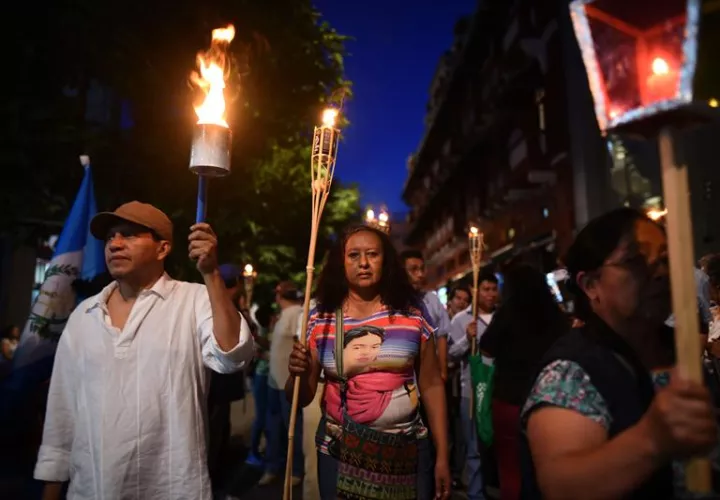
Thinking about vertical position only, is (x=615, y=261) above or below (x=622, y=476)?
above

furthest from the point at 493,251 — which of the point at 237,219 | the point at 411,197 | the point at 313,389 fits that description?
the point at 411,197

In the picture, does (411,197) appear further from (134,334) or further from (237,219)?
(134,334)

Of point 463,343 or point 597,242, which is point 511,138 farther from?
point 597,242

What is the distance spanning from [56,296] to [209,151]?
10.2ft

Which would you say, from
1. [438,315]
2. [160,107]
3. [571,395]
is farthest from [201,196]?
[160,107]

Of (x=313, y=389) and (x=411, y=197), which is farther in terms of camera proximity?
(x=411, y=197)

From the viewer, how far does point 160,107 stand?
10992 mm

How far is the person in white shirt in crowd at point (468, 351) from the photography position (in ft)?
18.2

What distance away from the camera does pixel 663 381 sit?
6.29ft

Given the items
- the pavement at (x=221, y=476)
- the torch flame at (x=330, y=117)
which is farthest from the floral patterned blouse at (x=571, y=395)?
the pavement at (x=221, y=476)

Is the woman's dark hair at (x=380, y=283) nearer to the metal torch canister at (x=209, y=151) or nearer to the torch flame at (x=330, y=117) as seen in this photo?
the torch flame at (x=330, y=117)

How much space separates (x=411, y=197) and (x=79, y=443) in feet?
190

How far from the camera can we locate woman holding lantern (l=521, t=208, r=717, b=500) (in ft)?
4.33

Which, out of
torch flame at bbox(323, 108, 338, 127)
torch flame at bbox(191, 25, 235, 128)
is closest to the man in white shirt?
torch flame at bbox(191, 25, 235, 128)
